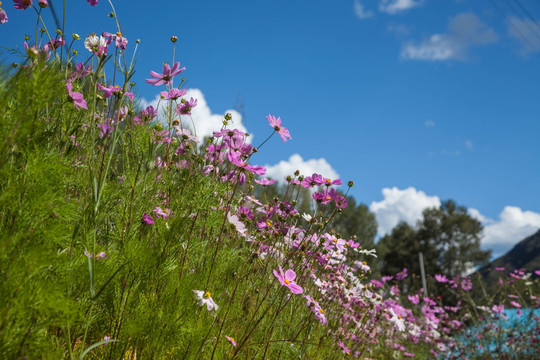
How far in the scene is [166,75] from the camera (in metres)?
2.04

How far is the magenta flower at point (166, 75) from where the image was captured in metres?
2.02

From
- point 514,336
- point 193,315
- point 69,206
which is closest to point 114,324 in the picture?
point 193,315

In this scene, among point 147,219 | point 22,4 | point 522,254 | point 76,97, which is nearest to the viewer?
point 76,97

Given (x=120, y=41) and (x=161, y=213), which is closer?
(x=161, y=213)

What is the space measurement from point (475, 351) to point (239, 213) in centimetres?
643

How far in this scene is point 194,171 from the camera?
2111mm

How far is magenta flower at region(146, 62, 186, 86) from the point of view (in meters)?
2.02

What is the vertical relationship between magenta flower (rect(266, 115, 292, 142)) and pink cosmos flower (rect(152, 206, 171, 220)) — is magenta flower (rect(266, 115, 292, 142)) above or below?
above

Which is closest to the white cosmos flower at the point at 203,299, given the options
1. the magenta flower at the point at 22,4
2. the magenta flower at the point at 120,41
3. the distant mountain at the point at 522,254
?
the magenta flower at the point at 120,41

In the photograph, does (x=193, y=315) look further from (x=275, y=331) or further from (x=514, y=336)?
(x=514, y=336)

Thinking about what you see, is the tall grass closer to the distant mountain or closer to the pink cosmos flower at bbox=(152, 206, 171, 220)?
Result: the pink cosmos flower at bbox=(152, 206, 171, 220)

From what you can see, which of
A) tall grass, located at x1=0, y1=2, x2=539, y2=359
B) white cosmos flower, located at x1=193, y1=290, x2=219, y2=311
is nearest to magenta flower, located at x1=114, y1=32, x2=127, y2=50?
tall grass, located at x1=0, y1=2, x2=539, y2=359

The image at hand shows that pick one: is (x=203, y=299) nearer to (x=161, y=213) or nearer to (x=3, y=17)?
(x=161, y=213)

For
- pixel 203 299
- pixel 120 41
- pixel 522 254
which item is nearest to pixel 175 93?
pixel 120 41
